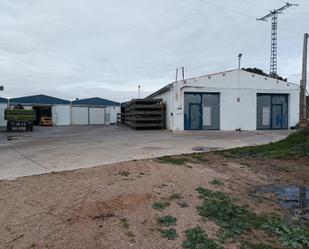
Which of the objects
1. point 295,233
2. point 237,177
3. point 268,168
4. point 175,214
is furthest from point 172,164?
point 295,233

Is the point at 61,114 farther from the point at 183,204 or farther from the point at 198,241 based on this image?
the point at 198,241

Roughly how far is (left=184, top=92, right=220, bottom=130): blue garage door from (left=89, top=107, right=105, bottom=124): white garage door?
987 inches

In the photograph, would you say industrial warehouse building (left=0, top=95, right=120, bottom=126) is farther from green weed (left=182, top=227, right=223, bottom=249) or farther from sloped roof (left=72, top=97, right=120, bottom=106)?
green weed (left=182, top=227, right=223, bottom=249)

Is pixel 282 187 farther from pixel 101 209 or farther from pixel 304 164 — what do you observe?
pixel 101 209

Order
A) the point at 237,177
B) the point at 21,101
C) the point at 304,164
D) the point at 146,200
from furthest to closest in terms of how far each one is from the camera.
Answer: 1. the point at 21,101
2. the point at 304,164
3. the point at 237,177
4. the point at 146,200

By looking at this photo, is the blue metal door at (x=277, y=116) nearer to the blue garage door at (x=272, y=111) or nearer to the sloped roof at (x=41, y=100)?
the blue garage door at (x=272, y=111)

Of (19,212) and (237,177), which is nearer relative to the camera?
(19,212)

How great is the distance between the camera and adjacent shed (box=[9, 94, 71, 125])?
41603 millimetres

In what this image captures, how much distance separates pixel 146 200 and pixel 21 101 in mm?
39935

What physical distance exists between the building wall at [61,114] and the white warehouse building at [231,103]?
2125cm

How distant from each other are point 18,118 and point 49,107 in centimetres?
1699

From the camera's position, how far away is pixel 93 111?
46.2m

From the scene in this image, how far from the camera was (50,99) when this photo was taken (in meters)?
43.1

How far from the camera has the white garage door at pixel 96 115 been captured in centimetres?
4594
